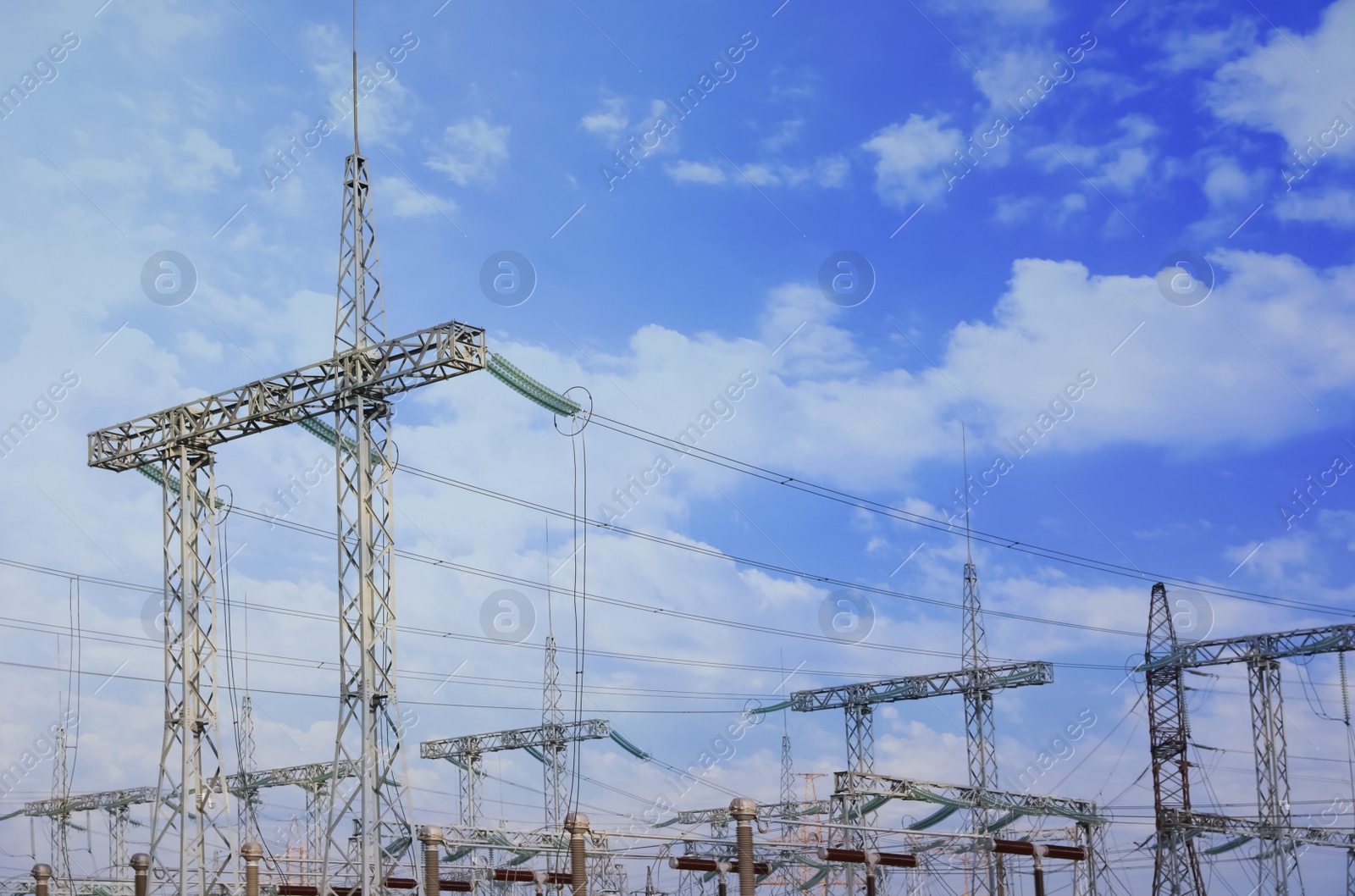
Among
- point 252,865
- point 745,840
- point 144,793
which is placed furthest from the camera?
point 144,793

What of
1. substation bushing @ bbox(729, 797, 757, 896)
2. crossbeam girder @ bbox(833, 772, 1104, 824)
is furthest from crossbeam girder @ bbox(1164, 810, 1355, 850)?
substation bushing @ bbox(729, 797, 757, 896)

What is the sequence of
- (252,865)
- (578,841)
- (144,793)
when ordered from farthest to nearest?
(144,793) → (252,865) → (578,841)

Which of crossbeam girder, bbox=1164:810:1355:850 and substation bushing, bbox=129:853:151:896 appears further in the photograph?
crossbeam girder, bbox=1164:810:1355:850

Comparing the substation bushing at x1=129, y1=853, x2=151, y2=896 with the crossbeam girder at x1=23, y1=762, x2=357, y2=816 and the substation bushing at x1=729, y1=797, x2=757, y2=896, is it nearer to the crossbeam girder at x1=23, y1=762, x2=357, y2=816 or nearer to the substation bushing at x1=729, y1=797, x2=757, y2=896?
the substation bushing at x1=729, y1=797, x2=757, y2=896

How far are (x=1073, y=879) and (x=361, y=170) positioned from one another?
35755mm

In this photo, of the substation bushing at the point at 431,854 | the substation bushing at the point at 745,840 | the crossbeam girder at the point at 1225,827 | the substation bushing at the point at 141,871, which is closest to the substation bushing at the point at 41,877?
the substation bushing at the point at 141,871

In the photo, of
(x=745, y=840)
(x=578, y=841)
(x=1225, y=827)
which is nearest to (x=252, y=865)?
(x=578, y=841)

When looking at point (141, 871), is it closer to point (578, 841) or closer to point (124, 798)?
point (578, 841)

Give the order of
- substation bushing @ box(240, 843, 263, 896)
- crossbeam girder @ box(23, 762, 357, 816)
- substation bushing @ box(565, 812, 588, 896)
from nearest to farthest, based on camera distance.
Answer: substation bushing @ box(565, 812, 588, 896) < substation bushing @ box(240, 843, 263, 896) < crossbeam girder @ box(23, 762, 357, 816)

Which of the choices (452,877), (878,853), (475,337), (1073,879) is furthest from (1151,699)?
(475,337)

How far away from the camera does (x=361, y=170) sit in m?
29.4

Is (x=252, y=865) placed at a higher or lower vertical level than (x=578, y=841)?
lower

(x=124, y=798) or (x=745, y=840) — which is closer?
(x=745, y=840)

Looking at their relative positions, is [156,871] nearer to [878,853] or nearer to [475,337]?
[475,337]
